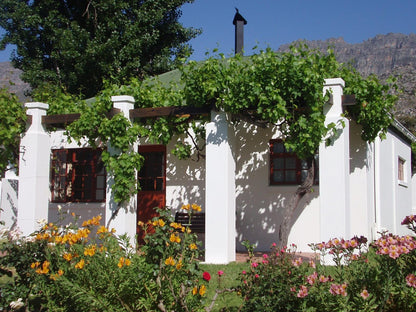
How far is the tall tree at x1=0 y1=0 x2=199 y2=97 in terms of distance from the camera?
21.7 metres

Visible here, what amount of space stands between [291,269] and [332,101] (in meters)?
4.59

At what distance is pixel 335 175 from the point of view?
810cm

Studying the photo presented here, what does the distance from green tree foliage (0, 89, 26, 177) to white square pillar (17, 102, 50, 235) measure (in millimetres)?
208

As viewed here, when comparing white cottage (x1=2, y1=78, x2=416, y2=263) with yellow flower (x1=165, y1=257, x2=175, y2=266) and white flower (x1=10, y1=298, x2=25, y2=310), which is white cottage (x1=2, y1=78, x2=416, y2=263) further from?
yellow flower (x1=165, y1=257, x2=175, y2=266)

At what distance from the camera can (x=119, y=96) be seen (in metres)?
9.45

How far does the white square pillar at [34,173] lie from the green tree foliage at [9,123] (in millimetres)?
208

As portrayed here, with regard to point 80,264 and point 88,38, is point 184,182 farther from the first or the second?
point 88,38

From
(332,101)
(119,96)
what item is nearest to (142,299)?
(332,101)

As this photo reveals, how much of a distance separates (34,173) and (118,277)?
656cm

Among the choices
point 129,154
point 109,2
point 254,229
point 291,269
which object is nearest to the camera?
point 291,269

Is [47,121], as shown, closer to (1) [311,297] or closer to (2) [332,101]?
(2) [332,101]

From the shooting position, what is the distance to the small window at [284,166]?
10.6 meters

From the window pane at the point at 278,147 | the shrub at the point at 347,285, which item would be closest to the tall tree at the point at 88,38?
the window pane at the point at 278,147

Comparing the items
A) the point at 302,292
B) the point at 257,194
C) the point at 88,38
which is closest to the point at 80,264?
the point at 302,292
